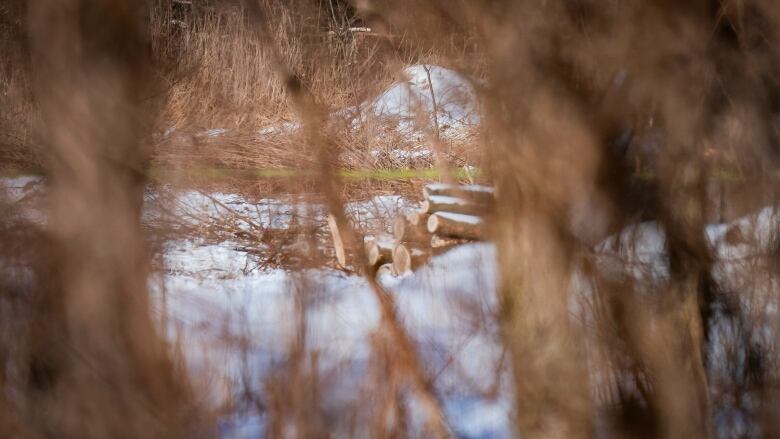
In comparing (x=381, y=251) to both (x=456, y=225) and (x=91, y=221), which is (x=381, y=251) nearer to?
(x=456, y=225)

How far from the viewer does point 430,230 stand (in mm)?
3826

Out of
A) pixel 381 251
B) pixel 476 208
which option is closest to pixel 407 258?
pixel 381 251

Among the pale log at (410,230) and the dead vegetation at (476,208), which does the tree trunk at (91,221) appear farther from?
the pale log at (410,230)

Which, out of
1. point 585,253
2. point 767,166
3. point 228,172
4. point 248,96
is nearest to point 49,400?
point 228,172

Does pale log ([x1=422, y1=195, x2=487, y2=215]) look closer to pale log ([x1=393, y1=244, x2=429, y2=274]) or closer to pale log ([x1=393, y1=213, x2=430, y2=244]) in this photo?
pale log ([x1=393, y1=213, x2=430, y2=244])

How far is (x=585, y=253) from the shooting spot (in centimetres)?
184

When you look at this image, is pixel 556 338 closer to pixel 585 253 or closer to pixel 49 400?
pixel 585 253

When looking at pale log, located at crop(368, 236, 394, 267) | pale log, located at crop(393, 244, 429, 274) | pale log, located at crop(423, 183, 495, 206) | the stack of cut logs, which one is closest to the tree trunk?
pale log, located at crop(423, 183, 495, 206)

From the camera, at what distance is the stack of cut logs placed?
112 inches

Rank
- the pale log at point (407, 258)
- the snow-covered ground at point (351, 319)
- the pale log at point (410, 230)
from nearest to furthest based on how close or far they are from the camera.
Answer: the snow-covered ground at point (351, 319) < the pale log at point (407, 258) < the pale log at point (410, 230)

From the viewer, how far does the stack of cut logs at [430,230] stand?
9.33ft

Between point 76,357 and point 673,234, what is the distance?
1542 millimetres

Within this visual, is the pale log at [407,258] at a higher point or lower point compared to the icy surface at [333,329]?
higher

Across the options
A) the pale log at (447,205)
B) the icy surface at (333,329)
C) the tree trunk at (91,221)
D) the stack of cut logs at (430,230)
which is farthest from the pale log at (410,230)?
the tree trunk at (91,221)
